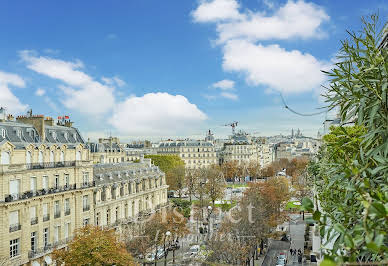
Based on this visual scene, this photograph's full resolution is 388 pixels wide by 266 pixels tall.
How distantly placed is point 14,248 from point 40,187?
4.99m

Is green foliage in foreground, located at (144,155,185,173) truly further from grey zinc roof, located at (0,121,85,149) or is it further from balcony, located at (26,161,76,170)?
balcony, located at (26,161,76,170)

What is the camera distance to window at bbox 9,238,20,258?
85.9 ft

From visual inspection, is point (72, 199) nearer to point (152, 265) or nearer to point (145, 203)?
point (152, 265)

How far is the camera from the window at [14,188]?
87.4 ft

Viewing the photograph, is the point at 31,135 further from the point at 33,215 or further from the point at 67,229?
the point at 67,229

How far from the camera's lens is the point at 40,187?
96.9ft

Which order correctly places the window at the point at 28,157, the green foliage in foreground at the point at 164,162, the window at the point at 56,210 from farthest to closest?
the green foliage in foreground at the point at 164,162 → the window at the point at 56,210 → the window at the point at 28,157

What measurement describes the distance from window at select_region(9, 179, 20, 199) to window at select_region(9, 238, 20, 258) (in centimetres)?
322

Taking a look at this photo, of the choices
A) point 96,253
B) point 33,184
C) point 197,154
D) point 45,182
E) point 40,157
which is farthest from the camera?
point 197,154

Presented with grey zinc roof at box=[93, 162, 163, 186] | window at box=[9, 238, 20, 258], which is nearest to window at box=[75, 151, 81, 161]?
grey zinc roof at box=[93, 162, 163, 186]

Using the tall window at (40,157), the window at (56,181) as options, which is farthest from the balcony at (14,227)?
the tall window at (40,157)

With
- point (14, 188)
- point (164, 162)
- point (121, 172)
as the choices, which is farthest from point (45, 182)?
point (164, 162)

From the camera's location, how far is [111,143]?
301ft

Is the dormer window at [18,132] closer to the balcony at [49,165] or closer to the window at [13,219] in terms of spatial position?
the balcony at [49,165]
